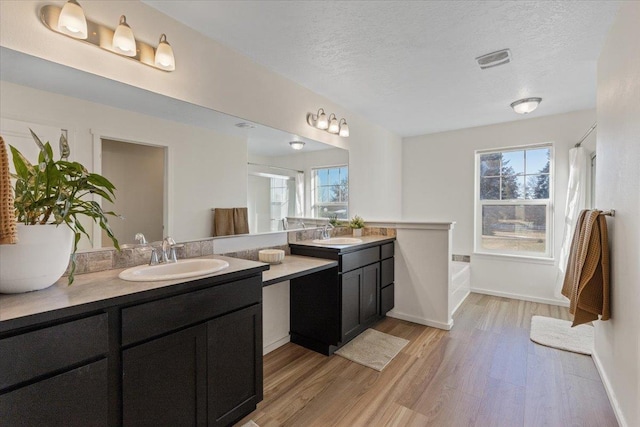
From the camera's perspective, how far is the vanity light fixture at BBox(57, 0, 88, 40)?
132cm

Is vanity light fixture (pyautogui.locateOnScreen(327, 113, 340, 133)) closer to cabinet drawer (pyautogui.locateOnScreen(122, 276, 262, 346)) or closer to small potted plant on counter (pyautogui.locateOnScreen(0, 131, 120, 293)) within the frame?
cabinet drawer (pyautogui.locateOnScreen(122, 276, 262, 346))

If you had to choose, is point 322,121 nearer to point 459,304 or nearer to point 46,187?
point 46,187

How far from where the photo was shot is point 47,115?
139cm

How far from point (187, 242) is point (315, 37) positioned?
63.3 inches

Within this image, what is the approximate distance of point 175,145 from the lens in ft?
6.07

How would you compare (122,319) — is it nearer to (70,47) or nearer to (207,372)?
(207,372)

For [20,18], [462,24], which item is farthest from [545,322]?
[20,18]

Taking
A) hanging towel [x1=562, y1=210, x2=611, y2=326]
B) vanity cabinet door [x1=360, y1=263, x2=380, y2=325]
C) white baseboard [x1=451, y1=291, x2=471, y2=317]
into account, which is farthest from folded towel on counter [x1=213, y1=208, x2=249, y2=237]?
white baseboard [x1=451, y1=291, x2=471, y2=317]

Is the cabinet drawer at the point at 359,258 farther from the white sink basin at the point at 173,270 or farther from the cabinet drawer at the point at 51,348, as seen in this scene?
the cabinet drawer at the point at 51,348

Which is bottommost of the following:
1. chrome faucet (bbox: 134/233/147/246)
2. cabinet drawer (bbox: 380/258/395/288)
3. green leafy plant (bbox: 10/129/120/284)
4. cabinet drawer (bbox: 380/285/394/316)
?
cabinet drawer (bbox: 380/285/394/316)

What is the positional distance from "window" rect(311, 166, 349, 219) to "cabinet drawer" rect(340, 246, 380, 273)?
661 millimetres

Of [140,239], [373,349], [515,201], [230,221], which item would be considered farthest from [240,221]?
[515,201]

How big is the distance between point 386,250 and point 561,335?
1.74 meters

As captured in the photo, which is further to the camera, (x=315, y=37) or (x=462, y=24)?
(x=315, y=37)
